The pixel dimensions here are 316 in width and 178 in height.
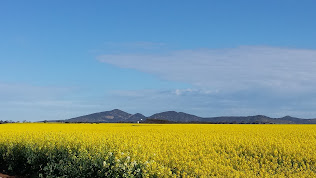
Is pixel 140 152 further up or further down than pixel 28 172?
further up

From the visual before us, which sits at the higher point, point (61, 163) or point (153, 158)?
point (153, 158)

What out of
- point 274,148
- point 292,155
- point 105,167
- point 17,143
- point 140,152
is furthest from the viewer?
point 17,143

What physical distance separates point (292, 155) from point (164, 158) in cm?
609

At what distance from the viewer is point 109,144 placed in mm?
15969

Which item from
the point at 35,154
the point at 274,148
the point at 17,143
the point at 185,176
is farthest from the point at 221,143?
the point at 17,143

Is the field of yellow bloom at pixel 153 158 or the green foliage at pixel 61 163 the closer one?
the field of yellow bloom at pixel 153 158

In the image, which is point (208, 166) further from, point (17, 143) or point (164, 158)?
point (17, 143)

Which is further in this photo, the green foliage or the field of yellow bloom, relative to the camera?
the green foliage

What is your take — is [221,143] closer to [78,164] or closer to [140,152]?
[140,152]

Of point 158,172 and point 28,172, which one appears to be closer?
point 158,172

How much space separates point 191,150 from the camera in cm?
1452

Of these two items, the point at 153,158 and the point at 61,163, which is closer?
the point at 153,158

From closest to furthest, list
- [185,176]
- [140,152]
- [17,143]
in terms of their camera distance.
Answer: [185,176], [140,152], [17,143]

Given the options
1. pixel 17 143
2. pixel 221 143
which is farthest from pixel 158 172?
pixel 17 143
